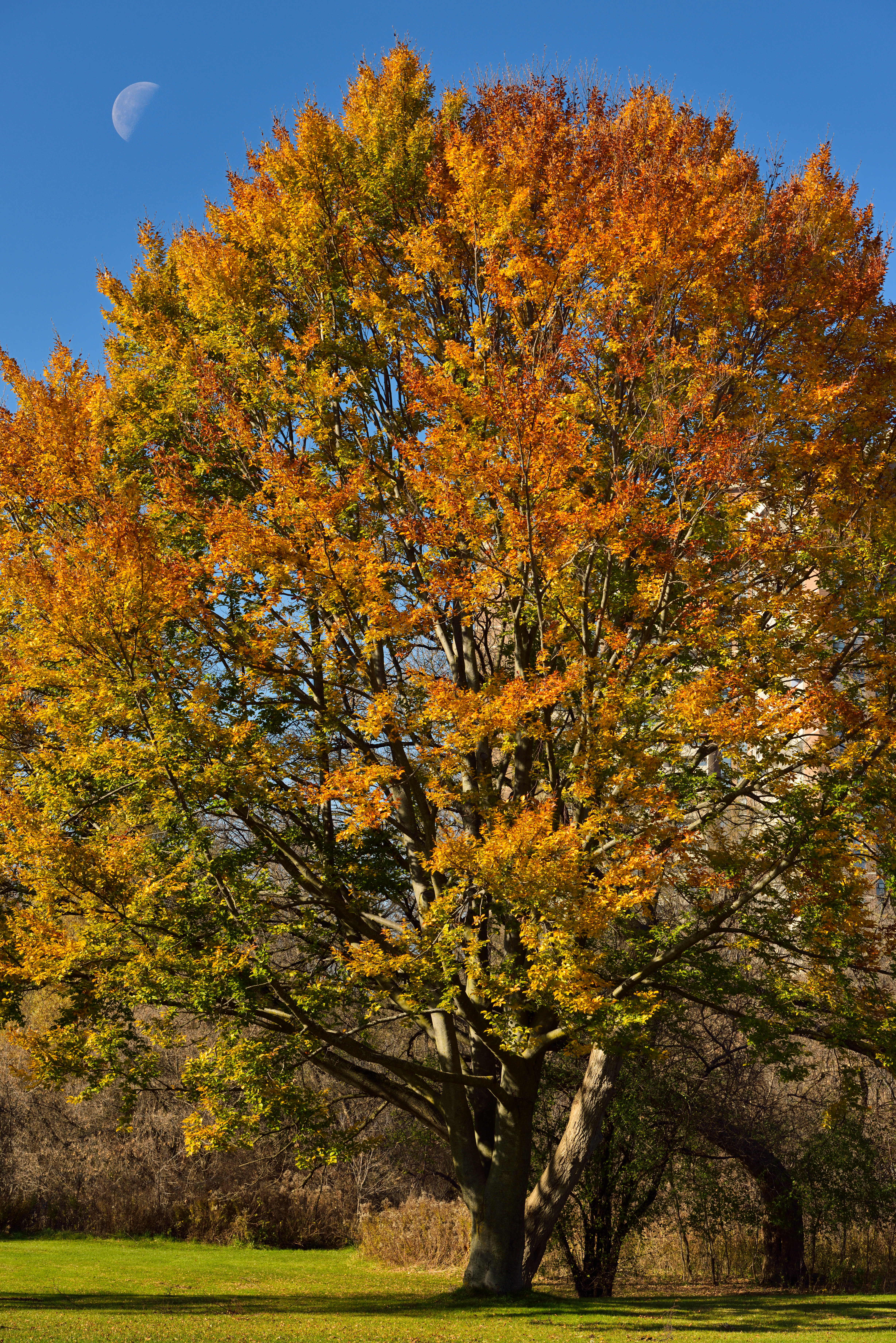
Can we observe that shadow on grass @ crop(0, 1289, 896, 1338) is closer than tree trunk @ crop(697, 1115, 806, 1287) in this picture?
Yes

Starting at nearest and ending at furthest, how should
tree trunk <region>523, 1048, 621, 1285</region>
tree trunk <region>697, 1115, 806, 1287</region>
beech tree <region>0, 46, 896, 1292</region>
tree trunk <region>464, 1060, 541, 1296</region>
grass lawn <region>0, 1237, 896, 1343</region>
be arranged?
grass lawn <region>0, 1237, 896, 1343</region> → beech tree <region>0, 46, 896, 1292</region> → tree trunk <region>464, 1060, 541, 1296</region> → tree trunk <region>523, 1048, 621, 1285</region> → tree trunk <region>697, 1115, 806, 1287</region>

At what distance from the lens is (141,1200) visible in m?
23.4

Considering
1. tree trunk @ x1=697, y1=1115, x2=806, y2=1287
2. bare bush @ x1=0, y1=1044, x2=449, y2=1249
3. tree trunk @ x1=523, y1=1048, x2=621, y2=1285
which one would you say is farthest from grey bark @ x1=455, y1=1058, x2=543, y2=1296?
bare bush @ x1=0, y1=1044, x2=449, y2=1249

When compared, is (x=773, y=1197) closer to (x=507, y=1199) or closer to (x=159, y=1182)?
(x=507, y=1199)

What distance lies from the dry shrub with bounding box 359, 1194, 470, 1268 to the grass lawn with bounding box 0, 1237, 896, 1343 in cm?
103

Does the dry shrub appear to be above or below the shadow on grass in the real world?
below

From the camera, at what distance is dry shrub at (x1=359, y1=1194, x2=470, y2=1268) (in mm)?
18250

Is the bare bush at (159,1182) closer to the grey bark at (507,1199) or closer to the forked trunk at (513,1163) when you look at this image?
the forked trunk at (513,1163)

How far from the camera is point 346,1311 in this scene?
11.6 m

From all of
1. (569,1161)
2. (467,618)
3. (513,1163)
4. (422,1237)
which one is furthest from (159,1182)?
(467,618)

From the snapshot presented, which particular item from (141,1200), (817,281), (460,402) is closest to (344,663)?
(460,402)

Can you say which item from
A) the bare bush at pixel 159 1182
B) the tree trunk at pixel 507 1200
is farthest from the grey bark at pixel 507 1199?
the bare bush at pixel 159 1182

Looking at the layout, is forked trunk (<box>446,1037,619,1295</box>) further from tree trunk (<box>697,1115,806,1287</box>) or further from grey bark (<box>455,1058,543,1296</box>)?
tree trunk (<box>697,1115,806,1287</box>)

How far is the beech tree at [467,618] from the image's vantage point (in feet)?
31.1
